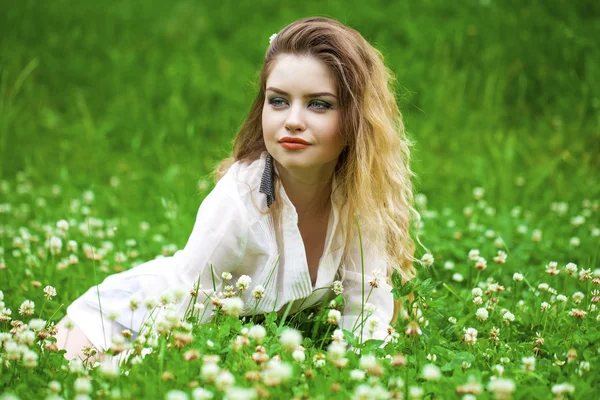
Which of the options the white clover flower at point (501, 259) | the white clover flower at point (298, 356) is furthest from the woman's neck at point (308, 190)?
the white clover flower at point (298, 356)

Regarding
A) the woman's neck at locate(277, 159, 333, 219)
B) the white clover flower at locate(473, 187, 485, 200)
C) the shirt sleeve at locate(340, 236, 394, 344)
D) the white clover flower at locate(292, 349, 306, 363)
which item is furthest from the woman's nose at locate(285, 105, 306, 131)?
the white clover flower at locate(473, 187, 485, 200)

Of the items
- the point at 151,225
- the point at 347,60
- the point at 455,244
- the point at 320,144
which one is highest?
the point at 347,60

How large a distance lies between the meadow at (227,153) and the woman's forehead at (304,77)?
84 cm

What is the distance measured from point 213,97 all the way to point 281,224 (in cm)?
451

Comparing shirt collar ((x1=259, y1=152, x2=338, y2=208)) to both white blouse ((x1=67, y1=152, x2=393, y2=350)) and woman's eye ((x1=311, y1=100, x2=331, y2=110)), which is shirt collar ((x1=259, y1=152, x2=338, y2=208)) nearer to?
white blouse ((x1=67, y1=152, x2=393, y2=350))

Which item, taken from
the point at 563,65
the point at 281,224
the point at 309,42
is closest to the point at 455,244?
the point at 281,224

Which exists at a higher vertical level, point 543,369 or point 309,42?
point 309,42

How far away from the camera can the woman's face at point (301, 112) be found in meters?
2.98

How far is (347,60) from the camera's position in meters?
3.03

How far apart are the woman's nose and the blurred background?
2.34 metres

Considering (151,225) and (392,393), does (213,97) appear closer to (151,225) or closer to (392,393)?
(151,225)

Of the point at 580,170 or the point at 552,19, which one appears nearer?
the point at 580,170

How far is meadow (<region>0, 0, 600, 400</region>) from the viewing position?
236 cm

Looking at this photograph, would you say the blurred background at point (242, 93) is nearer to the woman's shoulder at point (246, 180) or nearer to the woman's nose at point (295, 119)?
the woman's shoulder at point (246, 180)
